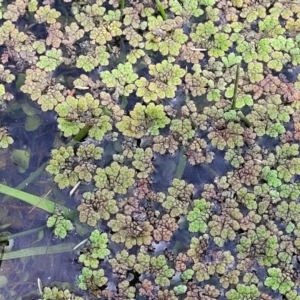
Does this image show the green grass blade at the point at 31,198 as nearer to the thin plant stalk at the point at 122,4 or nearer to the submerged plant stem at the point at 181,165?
the submerged plant stem at the point at 181,165

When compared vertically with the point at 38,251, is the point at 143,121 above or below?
above

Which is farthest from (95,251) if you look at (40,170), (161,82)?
(161,82)

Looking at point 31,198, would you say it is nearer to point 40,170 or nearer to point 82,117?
point 40,170

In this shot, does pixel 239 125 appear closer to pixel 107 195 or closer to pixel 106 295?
pixel 107 195

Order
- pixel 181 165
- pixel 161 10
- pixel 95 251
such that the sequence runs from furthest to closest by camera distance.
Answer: pixel 161 10 < pixel 181 165 < pixel 95 251

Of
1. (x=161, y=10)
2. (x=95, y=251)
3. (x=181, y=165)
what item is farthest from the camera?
(x=161, y=10)

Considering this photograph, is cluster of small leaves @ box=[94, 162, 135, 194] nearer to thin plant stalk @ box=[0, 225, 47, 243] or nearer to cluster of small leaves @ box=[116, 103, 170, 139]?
cluster of small leaves @ box=[116, 103, 170, 139]

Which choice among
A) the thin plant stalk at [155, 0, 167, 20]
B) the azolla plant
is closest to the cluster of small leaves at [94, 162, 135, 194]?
the azolla plant

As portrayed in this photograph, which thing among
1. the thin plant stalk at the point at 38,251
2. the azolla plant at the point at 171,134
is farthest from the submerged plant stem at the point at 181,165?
the thin plant stalk at the point at 38,251
